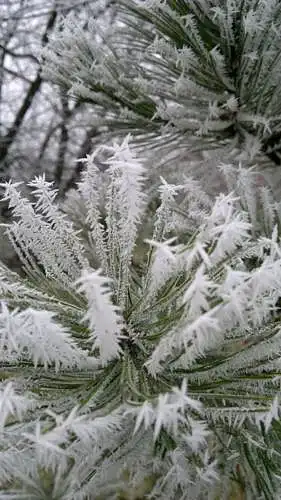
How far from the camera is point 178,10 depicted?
102 centimetres

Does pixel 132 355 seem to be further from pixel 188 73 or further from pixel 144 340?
pixel 188 73

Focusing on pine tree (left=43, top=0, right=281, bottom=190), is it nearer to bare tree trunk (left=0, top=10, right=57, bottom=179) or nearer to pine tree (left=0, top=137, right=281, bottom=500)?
pine tree (left=0, top=137, right=281, bottom=500)

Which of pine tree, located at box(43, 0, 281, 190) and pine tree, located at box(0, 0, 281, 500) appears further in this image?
pine tree, located at box(43, 0, 281, 190)

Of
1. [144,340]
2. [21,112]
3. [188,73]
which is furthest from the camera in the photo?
[21,112]

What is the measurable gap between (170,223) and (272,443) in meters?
0.32

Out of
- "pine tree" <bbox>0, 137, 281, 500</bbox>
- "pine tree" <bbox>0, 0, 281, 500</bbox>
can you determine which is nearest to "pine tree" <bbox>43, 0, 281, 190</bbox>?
"pine tree" <bbox>0, 0, 281, 500</bbox>

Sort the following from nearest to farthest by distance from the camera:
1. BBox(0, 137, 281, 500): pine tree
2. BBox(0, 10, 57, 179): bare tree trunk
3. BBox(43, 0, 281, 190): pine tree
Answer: BBox(0, 137, 281, 500): pine tree < BBox(43, 0, 281, 190): pine tree < BBox(0, 10, 57, 179): bare tree trunk

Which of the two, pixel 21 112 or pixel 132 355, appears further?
pixel 21 112

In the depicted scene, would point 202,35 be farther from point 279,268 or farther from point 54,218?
point 279,268

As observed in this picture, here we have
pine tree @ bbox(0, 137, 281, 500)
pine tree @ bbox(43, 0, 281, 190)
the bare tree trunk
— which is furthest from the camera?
the bare tree trunk

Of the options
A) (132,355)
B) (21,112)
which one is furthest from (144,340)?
(21,112)

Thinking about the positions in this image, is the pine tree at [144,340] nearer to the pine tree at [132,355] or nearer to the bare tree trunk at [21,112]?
the pine tree at [132,355]

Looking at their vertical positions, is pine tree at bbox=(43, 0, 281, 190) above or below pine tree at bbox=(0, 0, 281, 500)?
above

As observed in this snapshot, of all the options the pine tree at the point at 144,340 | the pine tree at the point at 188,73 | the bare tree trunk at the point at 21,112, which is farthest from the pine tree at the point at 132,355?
the bare tree trunk at the point at 21,112
